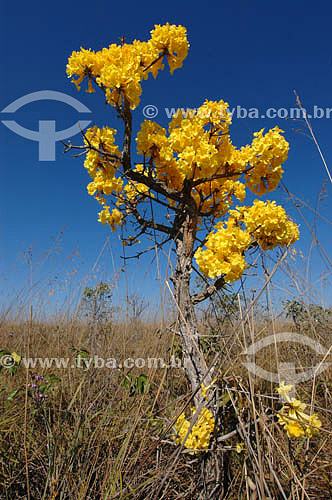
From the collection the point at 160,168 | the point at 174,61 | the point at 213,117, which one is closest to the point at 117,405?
the point at 160,168

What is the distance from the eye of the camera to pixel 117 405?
73.6 inches

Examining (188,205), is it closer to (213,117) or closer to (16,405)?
(213,117)

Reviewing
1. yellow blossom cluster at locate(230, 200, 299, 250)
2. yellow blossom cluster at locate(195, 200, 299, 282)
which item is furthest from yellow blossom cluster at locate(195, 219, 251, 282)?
yellow blossom cluster at locate(230, 200, 299, 250)

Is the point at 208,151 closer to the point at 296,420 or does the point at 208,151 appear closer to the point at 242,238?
the point at 242,238

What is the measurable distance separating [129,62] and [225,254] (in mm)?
991

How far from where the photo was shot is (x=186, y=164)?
139cm

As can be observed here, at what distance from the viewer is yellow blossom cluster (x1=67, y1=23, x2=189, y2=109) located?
134 centimetres

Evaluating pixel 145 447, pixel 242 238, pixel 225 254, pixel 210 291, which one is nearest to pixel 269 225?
pixel 242 238

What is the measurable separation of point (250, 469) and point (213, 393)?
379 millimetres

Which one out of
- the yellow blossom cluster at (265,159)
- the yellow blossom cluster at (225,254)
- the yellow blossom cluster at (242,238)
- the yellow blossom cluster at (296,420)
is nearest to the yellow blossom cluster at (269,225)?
the yellow blossom cluster at (242,238)

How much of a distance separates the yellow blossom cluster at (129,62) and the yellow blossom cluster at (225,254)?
740 millimetres

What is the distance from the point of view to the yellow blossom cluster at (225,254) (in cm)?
130

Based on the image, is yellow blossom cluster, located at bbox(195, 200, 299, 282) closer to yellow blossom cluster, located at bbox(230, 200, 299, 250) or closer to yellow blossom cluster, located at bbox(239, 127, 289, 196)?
yellow blossom cluster, located at bbox(230, 200, 299, 250)

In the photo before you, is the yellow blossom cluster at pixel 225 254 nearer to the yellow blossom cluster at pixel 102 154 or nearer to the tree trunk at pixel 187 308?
the tree trunk at pixel 187 308
